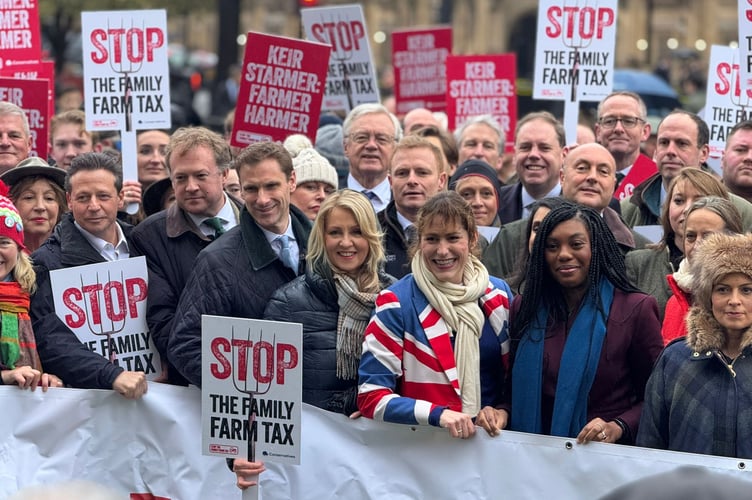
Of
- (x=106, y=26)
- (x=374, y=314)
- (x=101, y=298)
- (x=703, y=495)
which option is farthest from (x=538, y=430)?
(x=106, y=26)

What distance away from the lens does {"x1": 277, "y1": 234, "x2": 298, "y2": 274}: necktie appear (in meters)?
6.35

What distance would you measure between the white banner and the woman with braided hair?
14 cm

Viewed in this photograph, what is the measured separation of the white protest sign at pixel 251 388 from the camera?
5.39 m

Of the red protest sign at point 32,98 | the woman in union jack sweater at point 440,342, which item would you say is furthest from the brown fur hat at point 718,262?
the red protest sign at point 32,98

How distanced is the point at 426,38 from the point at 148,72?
16.0ft

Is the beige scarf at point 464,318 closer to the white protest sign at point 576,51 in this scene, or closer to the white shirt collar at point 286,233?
the white shirt collar at point 286,233

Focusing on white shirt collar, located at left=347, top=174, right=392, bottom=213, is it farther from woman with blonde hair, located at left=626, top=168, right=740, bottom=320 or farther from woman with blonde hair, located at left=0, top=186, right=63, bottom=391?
woman with blonde hair, located at left=0, top=186, right=63, bottom=391

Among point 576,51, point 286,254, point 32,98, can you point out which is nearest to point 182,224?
point 286,254

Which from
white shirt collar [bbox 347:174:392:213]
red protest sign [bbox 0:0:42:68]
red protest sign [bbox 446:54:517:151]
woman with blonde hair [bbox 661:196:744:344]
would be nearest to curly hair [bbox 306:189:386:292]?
woman with blonde hair [bbox 661:196:744:344]

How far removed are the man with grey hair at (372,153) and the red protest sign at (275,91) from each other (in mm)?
695

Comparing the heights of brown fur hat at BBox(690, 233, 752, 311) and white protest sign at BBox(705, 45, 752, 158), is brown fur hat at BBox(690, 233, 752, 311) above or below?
below

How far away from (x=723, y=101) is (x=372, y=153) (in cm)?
272

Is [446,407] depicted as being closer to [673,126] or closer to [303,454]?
[303,454]

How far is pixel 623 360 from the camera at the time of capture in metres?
5.61
